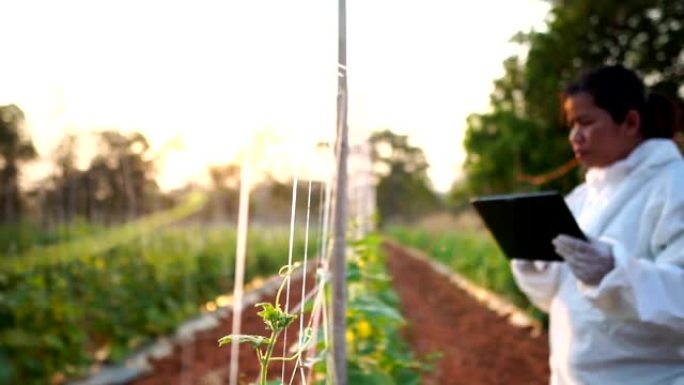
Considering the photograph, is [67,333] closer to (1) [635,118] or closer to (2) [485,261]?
(1) [635,118]

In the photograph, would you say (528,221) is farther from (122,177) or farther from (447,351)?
(122,177)

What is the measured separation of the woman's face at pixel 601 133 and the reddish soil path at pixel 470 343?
1469 millimetres

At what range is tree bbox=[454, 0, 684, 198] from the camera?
644 cm

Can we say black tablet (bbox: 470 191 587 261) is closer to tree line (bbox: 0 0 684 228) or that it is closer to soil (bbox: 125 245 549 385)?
soil (bbox: 125 245 549 385)

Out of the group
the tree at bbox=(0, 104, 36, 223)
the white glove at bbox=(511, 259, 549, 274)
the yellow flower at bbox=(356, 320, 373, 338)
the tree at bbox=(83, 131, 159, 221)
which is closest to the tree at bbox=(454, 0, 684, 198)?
the yellow flower at bbox=(356, 320, 373, 338)

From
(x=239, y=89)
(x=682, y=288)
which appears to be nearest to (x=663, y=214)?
(x=682, y=288)

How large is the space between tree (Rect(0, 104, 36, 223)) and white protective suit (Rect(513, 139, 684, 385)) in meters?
3.82

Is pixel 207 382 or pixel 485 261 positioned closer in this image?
pixel 207 382

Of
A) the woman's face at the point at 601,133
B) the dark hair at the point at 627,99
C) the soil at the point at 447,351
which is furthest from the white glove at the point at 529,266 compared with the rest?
the soil at the point at 447,351

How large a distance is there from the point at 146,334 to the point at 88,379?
139 centimetres

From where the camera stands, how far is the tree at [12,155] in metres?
5.17

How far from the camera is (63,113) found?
17.6 feet

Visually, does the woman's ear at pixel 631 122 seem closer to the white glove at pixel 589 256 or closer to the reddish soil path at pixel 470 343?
the white glove at pixel 589 256

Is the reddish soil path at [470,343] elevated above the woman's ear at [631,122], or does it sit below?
Answer: below
